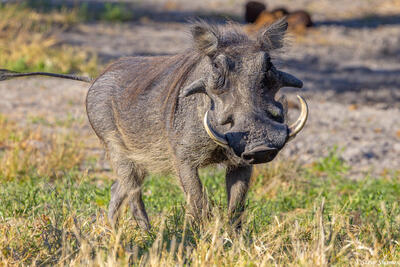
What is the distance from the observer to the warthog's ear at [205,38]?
312cm

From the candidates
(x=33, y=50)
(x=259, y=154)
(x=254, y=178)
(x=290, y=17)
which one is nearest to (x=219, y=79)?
(x=259, y=154)

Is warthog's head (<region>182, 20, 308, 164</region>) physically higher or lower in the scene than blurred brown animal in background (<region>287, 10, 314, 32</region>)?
higher

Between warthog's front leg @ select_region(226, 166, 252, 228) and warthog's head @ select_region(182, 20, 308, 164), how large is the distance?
17.0 inches

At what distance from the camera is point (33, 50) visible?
842 centimetres

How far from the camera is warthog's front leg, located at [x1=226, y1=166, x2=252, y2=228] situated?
335 cm

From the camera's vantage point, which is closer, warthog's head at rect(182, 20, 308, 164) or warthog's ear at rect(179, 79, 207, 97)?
warthog's head at rect(182, 20, 308, 164)

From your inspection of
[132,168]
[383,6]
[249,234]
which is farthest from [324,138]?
[383,6]

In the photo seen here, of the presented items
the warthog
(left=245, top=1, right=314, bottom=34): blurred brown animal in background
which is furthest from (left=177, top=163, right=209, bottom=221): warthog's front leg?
(left=245, top=1, right=314, bottom=34): blurred brown animal in background

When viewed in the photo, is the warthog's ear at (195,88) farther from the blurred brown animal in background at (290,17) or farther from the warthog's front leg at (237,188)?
the blurred brown animal in background at (290,17)

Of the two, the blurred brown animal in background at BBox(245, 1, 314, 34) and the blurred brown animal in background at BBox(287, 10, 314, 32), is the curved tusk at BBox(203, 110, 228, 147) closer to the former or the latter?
the blurred brown animal in background at BBox(245, 1, 314, 34)

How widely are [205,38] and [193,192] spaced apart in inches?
31.6

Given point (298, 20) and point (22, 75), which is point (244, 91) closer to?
point (22, 75)

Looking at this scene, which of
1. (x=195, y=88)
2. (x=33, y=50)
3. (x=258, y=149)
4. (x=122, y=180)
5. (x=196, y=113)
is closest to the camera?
(x=258, y=149)

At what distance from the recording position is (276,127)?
2.80 metres
